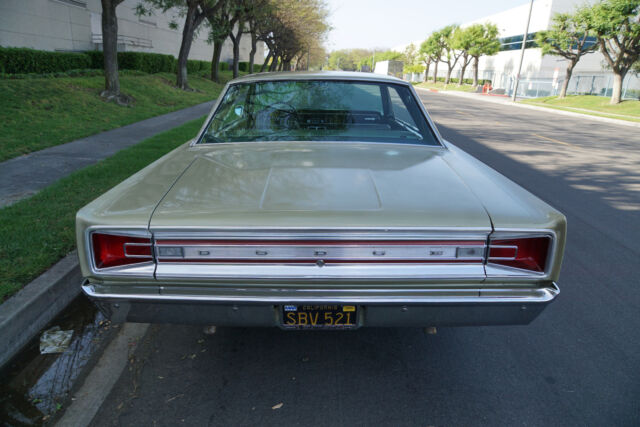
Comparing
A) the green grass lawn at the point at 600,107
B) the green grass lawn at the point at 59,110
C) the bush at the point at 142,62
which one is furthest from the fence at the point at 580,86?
the green grass lawn at the point at 59,110

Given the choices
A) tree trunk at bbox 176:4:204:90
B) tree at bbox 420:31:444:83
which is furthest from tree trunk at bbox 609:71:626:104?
tree at bbox 420:31:444:83

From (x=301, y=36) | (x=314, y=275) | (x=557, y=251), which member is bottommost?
(x=314, y=275)

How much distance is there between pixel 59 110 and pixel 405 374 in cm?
1150

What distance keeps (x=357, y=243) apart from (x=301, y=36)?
35310 mm

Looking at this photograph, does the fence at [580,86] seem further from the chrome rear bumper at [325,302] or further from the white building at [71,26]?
the chrome rear bumper at [325,302]

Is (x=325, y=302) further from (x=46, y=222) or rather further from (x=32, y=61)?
(x=32, y=61)

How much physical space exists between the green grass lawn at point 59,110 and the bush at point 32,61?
228 centimetres

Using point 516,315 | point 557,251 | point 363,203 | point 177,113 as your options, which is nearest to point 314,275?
point 363,203

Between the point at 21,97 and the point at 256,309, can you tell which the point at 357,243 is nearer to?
the point at 256,309

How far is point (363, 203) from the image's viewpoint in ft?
7.14

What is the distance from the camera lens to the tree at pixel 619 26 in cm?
2647

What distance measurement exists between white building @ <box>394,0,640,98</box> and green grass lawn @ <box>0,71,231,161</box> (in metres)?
32.8

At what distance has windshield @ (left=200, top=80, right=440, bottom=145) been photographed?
3.40 m

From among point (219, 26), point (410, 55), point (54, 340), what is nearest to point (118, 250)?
point (54, 340)
